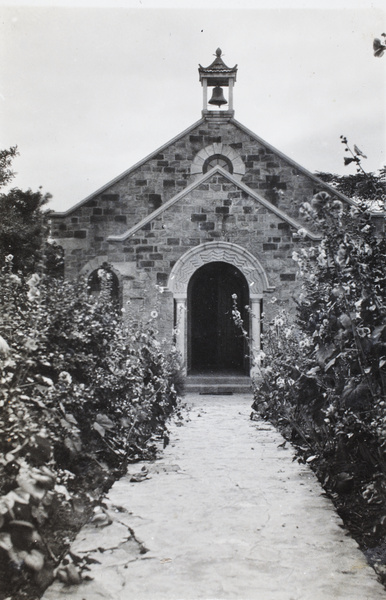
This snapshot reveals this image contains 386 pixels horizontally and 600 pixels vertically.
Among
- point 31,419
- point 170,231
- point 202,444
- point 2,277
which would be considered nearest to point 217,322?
point 170,231

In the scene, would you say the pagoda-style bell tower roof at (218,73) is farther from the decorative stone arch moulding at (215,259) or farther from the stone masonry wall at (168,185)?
the decorative stone arch moulding at (215,259)

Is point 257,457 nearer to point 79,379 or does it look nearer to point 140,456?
point 140,456

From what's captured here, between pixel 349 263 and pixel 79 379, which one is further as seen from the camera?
pixel 79 379

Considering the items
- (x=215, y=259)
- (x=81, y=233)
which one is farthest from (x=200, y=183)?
(x=81, y=233)

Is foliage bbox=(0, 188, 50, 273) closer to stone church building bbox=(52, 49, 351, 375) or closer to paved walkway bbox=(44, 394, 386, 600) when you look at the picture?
stone church building bbox=(52, 49, 351, 375)

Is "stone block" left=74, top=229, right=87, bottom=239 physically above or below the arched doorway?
above

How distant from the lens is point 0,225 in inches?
226

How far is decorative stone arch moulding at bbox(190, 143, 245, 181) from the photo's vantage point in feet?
46.1

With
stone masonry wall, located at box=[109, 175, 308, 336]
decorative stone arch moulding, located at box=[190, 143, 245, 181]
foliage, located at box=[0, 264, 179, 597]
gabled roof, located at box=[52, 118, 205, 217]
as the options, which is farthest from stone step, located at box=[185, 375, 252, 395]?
decorative stone arch moulding, located at box=[190, 143, 245, 181]

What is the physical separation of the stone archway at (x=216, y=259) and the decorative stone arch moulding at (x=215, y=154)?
3663 millimetres

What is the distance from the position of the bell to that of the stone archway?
529 cm

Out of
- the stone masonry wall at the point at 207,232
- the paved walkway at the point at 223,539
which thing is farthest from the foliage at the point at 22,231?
the paved walkway at the point at 223,539

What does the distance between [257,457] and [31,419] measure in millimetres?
3137

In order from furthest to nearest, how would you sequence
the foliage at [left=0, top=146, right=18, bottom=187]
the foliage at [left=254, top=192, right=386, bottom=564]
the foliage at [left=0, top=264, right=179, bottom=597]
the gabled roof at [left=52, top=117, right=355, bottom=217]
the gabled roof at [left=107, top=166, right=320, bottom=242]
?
the gabled roof at [left=52, top=117, right=355, bottom=217] < the gabled roof at [left=107, top=166, right=320, bottom=242] < the foliage at [left=0, top=146, right=18, bottom=187] < the foliage at [left=254, top=192, right=386, bottom=564] < the foliage at [left=0, top=264, right=179, bottom=597]
